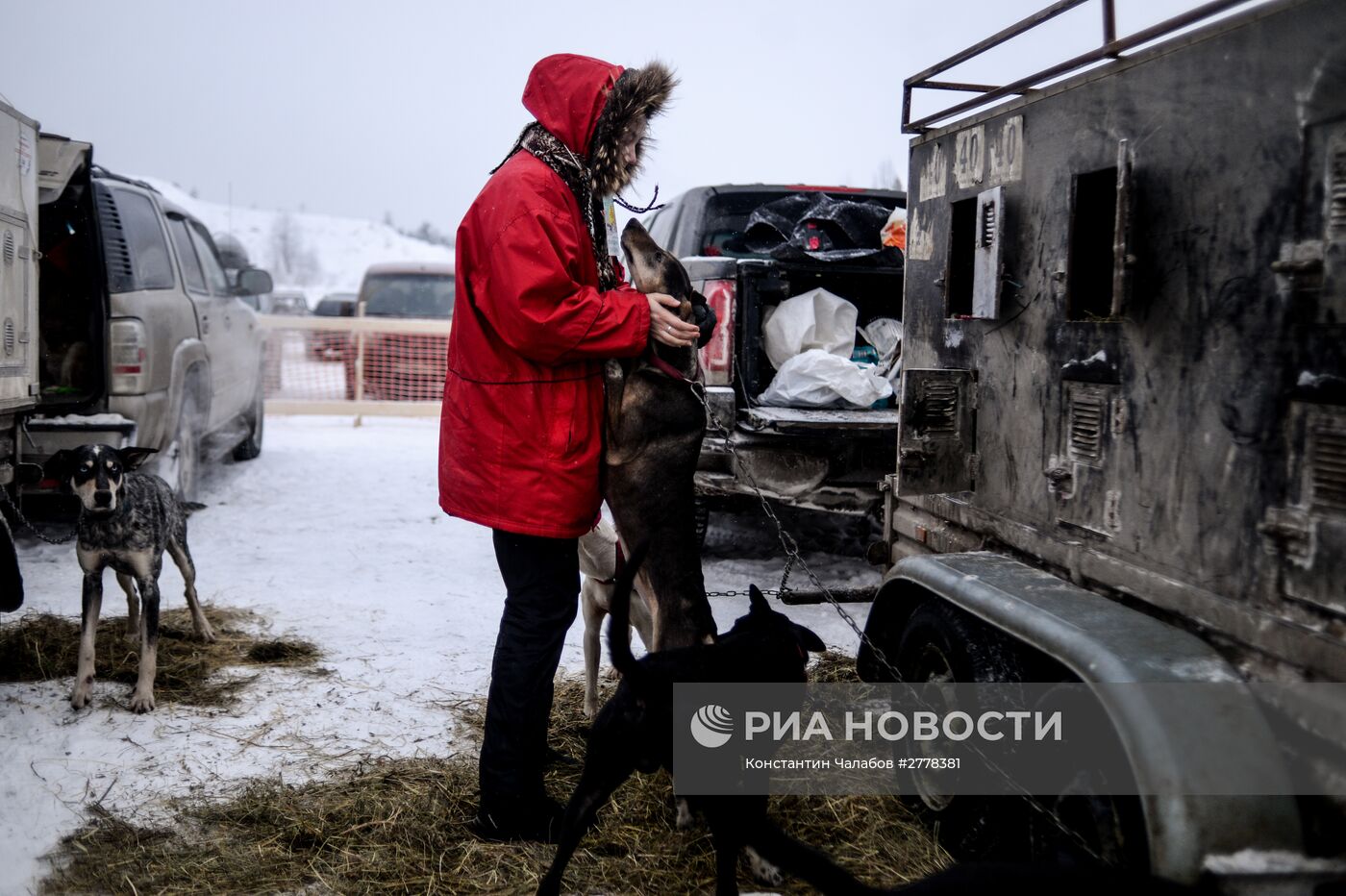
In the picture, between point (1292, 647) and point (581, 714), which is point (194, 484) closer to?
point (581, 714)

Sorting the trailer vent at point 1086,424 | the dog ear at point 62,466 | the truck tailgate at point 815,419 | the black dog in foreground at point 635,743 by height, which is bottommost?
the black dog in foreground at point 635,743

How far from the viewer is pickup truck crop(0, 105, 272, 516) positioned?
468cm

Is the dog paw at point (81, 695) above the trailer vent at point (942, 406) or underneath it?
underneath

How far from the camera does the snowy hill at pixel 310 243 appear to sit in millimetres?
66000

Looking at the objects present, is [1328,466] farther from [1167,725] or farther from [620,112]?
[620,112]

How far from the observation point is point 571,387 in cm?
264

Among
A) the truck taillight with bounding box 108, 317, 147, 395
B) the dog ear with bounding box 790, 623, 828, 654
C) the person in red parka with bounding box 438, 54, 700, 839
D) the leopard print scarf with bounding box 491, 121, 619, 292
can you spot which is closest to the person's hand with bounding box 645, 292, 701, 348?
the person in red parka with bounding box 438, 54, 700, 839

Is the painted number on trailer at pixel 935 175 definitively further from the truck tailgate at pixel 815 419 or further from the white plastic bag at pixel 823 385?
the white plastic bag at pixel 823 385

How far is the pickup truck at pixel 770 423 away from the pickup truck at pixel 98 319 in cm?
329

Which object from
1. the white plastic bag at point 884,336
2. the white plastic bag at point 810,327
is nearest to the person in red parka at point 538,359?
the white plastic bag at point 810,327

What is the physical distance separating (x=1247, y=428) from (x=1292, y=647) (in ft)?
1.30

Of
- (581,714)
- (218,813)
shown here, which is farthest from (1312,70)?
(218,813)

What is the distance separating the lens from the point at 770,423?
4852 mm

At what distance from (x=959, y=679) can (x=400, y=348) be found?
39.8 feet
